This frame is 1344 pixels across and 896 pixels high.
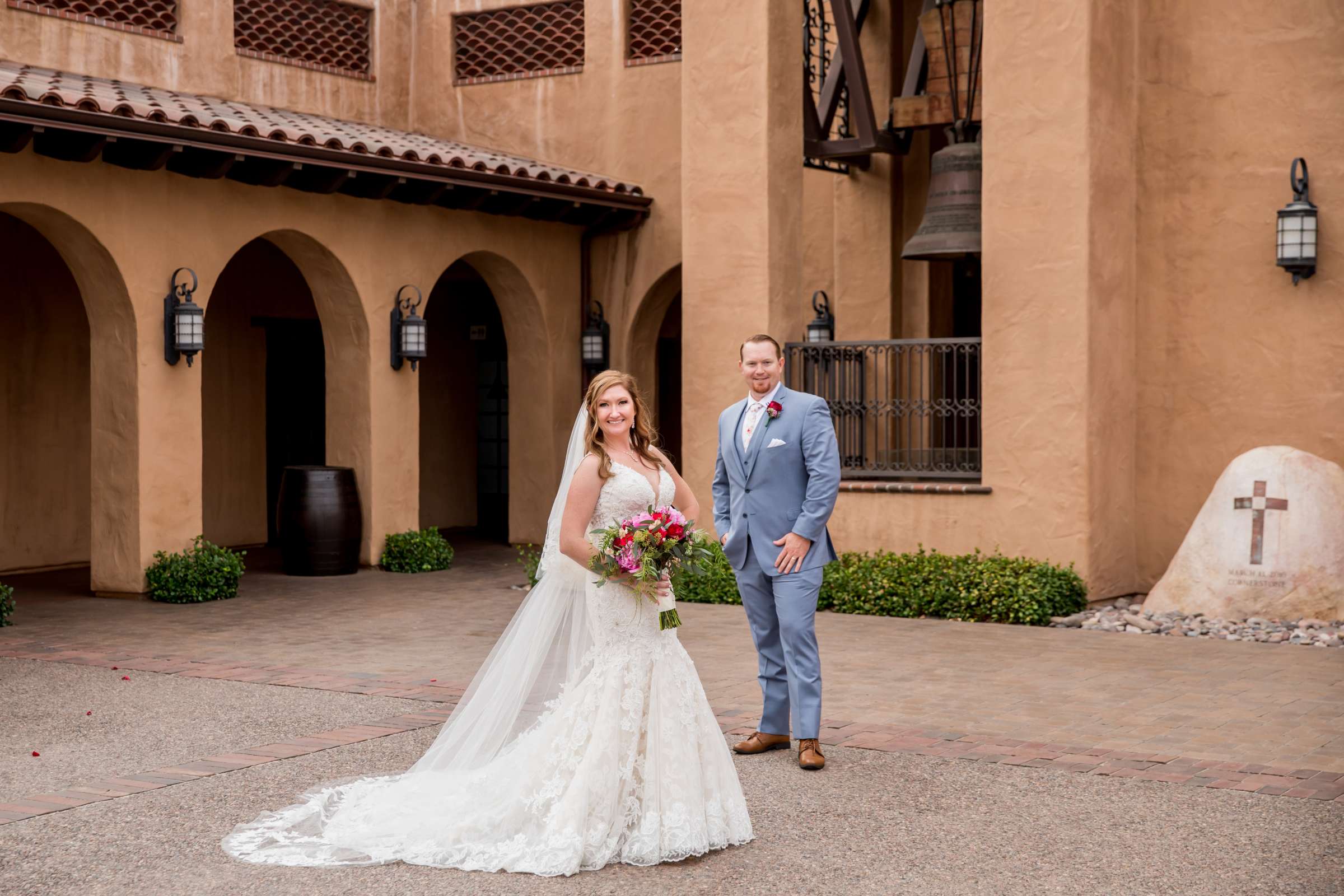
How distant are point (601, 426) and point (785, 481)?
1217 millimetres

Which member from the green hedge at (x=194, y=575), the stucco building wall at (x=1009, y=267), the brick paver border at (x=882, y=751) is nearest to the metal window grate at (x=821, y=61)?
the stucco building wall at (x=1009, y=267)

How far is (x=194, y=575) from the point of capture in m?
11.7

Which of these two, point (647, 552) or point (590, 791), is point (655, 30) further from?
point (590, 791)

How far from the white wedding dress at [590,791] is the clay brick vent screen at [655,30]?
1106cm

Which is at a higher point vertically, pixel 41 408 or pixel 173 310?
pixel 173 310

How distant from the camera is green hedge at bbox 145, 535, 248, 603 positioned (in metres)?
11.6

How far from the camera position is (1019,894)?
14.9ft

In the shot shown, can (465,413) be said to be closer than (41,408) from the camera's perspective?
No

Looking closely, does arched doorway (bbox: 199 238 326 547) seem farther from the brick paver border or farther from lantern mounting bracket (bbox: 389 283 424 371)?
the brick paver border

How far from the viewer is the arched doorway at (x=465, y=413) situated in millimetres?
17828

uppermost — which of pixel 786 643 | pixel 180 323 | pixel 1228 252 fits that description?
pixel 1228 252

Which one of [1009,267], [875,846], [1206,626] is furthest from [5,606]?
[1206,626]

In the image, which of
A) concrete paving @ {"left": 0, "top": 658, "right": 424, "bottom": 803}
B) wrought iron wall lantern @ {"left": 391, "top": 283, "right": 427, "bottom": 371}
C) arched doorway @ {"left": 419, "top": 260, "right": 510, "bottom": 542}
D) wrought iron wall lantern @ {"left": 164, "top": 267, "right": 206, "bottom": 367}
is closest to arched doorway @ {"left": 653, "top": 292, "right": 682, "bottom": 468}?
arched doorway @ {"left": 419, "top": 260, "right": 510, "bottom": 542}

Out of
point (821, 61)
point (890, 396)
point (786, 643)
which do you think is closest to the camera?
point (786, 643)
